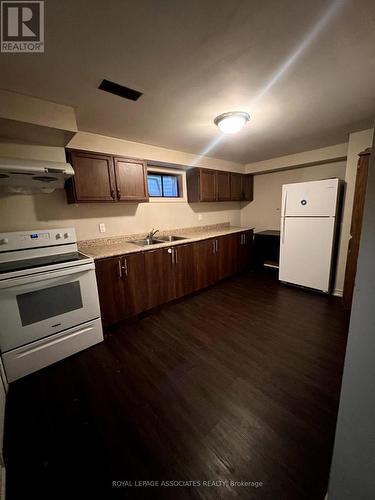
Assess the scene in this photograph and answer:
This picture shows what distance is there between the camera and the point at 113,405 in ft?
4.65

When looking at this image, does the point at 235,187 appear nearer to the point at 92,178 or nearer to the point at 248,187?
the point at 248,187

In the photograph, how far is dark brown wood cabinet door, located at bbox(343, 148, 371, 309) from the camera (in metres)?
2.26

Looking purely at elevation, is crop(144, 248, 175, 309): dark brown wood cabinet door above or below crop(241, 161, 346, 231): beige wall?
below

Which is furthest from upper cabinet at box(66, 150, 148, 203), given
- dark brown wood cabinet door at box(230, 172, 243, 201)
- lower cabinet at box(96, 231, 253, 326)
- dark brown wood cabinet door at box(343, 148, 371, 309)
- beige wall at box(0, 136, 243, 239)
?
dark brown wood cabinet door at box(343, 148, 371, 309)

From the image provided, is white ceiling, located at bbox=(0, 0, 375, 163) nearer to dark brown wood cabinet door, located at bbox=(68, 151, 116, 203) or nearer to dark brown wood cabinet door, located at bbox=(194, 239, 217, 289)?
dark brown wood cabinet door, located at bbox=(68, 151, 116, 203)

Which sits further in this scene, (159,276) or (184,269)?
(184,269)

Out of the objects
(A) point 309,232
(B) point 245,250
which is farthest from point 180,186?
(A) point 309,232

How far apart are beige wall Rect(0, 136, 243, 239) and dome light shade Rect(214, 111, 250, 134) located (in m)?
1.22

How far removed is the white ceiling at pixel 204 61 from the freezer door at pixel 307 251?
133 cm

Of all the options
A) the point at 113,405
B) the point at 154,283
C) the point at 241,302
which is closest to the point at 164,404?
the point at 113,405

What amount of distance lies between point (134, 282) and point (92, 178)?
1.34 metres

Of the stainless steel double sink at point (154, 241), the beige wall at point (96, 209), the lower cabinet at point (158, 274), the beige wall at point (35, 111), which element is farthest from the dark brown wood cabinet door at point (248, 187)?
the beige wall at point (35, 111)

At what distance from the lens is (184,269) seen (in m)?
2.93

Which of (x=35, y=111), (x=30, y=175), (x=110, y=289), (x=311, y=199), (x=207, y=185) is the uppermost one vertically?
(x=35, y=111)
